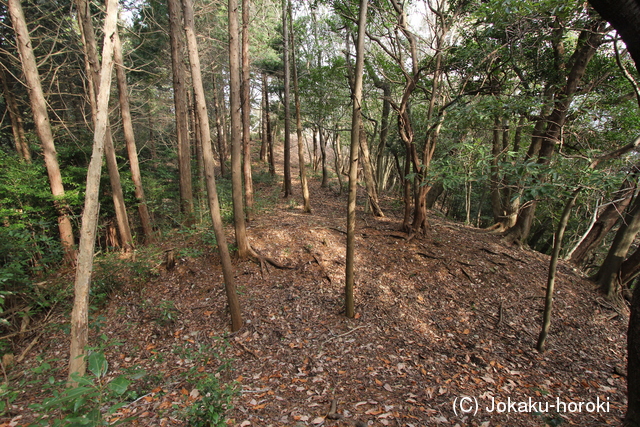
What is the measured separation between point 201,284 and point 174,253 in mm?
1341

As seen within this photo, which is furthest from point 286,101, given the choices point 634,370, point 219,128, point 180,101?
point 634,370

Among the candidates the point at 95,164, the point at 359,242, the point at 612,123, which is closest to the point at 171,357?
the point at 95,164

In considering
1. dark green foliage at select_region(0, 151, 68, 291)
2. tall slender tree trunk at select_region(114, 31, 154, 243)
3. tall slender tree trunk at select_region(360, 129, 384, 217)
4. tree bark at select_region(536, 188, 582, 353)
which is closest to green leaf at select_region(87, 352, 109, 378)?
dark green foliage at select_region(0, 151, 68, 291)

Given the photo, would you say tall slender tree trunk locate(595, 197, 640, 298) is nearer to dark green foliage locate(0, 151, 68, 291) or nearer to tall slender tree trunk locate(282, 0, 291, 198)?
tall slender tree trunk locate(282, 0, 291, 198)

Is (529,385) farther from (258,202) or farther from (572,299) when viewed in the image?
(258,202)

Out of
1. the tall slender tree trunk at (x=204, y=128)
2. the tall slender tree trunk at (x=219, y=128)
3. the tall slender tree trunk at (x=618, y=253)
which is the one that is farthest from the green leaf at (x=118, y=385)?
the tall slender tree trunk at (x=219, y=128)

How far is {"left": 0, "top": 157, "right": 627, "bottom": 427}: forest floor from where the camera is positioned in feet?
12.5

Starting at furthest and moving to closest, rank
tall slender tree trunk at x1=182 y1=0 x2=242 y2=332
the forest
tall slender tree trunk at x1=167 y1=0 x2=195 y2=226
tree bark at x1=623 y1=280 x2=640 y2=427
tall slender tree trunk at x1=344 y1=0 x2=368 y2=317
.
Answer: tall slender tree trunk at x1=167 y1=0 x2=195 y2=226, tall slender tree trunk at x1=344 y1=0 x2=368 y2=317, tall slender tree trunk at x1=182 y1=0 x2=242 y2=332, the forest, tree bark at x1=623 y1=280 x2=640 y2=427

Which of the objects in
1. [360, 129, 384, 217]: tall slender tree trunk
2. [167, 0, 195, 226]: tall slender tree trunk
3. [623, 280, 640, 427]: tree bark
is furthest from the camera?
[360, 129, 384, 217]: tall slender tree trunk

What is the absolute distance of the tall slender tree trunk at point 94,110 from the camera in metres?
6.80

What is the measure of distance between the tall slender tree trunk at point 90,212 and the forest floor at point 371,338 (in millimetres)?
608

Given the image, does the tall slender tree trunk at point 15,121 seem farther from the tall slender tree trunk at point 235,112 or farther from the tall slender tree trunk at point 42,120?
the tall slender tree trunk at point 235,112

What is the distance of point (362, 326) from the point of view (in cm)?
568

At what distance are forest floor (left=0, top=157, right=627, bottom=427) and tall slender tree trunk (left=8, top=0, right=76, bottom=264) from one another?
2.25 meters
